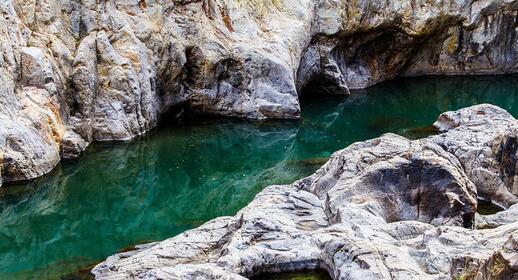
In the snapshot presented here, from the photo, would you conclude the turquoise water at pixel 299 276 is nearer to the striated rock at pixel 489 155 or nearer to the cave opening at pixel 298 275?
the cave opening at pixel 298 275

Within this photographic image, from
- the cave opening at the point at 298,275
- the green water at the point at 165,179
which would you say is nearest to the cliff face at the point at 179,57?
the green water at the point at 165,179

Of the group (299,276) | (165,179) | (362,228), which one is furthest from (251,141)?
Answer: (299,276)

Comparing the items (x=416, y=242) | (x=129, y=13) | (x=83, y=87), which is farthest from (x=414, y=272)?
(x=129, y=13)

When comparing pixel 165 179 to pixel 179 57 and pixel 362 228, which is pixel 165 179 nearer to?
pixel 179 57

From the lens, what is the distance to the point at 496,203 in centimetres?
1786

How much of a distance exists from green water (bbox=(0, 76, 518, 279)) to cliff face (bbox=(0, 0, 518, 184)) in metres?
1.08

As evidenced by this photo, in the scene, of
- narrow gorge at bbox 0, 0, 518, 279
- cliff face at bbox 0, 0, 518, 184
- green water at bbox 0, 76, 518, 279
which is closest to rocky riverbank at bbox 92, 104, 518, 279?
narrow gorge at bbox 0, 0, 518, 279

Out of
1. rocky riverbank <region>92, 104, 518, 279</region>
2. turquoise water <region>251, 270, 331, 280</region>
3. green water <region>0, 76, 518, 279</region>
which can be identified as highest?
rocky riverbank <region>92, 104, 518, 279</region>

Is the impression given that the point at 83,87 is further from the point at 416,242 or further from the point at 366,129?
the point at 416,242

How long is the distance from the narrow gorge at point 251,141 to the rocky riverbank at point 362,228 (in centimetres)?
4

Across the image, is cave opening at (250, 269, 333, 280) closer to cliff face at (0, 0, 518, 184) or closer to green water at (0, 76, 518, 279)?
green water at (0, 76, 518, 279)

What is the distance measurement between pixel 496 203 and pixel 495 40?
30.2m

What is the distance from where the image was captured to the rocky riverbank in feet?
36.2

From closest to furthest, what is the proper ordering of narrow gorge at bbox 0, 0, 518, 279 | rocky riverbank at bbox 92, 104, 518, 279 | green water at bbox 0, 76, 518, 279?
rocky riverbank at bbox 92, 104, 518, 279 → narrow gorge at bbox 0, 0, 518, 279 → green water at bbox 0, 76, 518, 279
